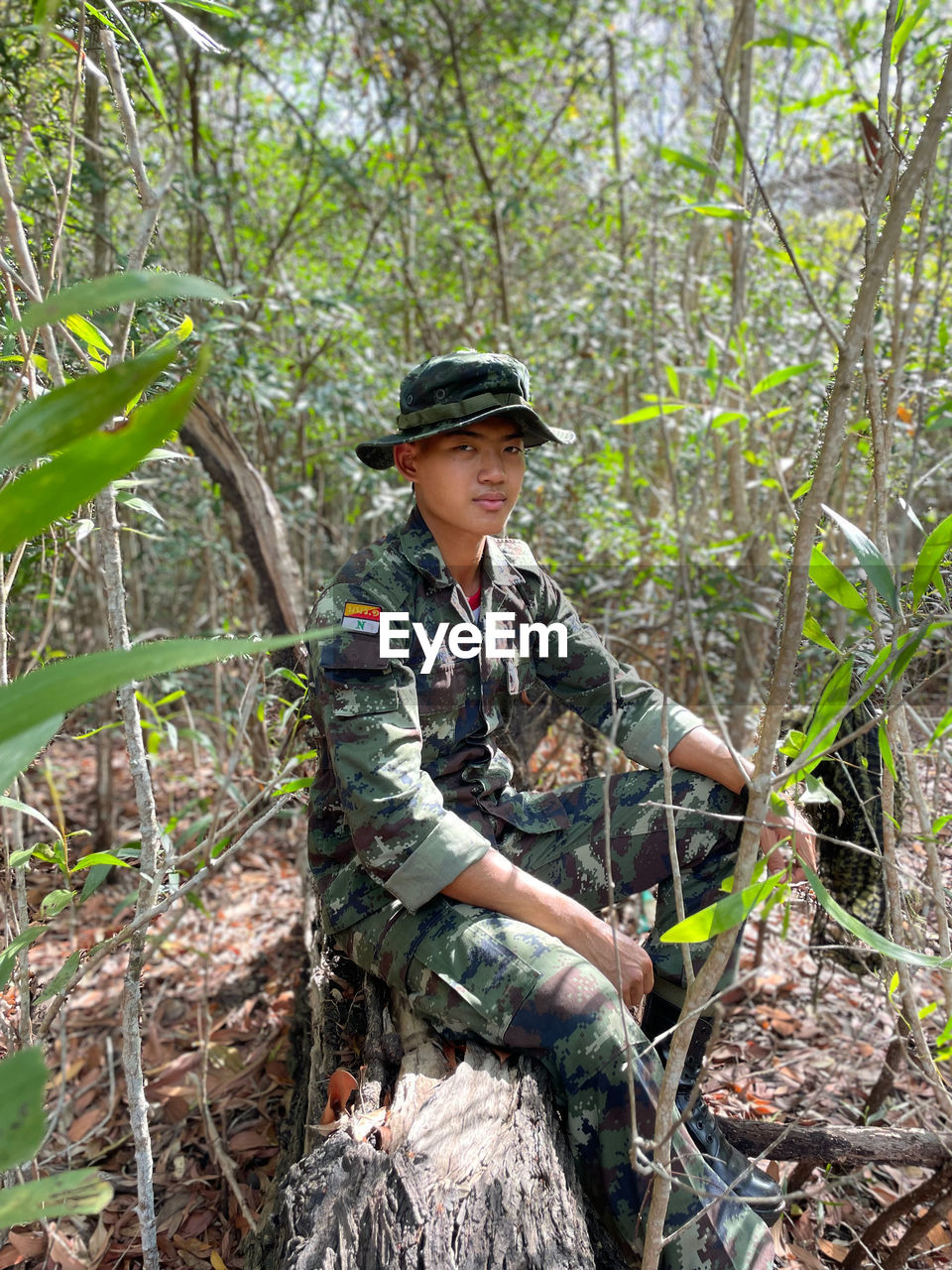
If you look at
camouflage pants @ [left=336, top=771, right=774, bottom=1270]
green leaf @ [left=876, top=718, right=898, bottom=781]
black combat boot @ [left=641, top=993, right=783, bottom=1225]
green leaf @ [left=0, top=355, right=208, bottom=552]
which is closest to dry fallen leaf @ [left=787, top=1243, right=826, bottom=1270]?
black combat boot @ [left=641, top=993, right=783, bottom=1225]

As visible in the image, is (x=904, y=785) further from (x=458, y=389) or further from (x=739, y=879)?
(x=458, y=389)

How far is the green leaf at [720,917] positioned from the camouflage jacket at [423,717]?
0.50m

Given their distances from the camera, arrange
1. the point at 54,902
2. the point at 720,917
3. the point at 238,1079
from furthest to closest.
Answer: the point at 238,1079, the point at 54,902, the point at 720,917

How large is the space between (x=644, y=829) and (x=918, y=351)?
242 cm

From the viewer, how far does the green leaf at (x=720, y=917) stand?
0.96m

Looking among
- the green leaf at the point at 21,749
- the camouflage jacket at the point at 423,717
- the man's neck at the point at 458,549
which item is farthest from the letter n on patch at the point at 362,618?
the green leaf at the point at 21,749

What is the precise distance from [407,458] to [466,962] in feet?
3.59

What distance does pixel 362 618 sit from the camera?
1765mm

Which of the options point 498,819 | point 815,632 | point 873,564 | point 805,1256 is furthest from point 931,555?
point 805,1256

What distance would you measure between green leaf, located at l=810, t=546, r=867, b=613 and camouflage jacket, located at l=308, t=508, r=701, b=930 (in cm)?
37

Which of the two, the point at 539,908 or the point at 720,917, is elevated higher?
the point at 720,917

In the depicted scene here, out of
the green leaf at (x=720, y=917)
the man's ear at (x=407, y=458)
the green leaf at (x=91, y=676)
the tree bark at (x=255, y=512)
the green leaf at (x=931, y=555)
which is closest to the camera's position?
the green leaf at (x=91, y=676)

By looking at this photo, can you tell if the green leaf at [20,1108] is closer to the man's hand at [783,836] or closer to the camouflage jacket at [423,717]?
the camouflage jacket at [423,717]

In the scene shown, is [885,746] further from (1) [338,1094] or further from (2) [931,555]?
(1) [338,1094]
